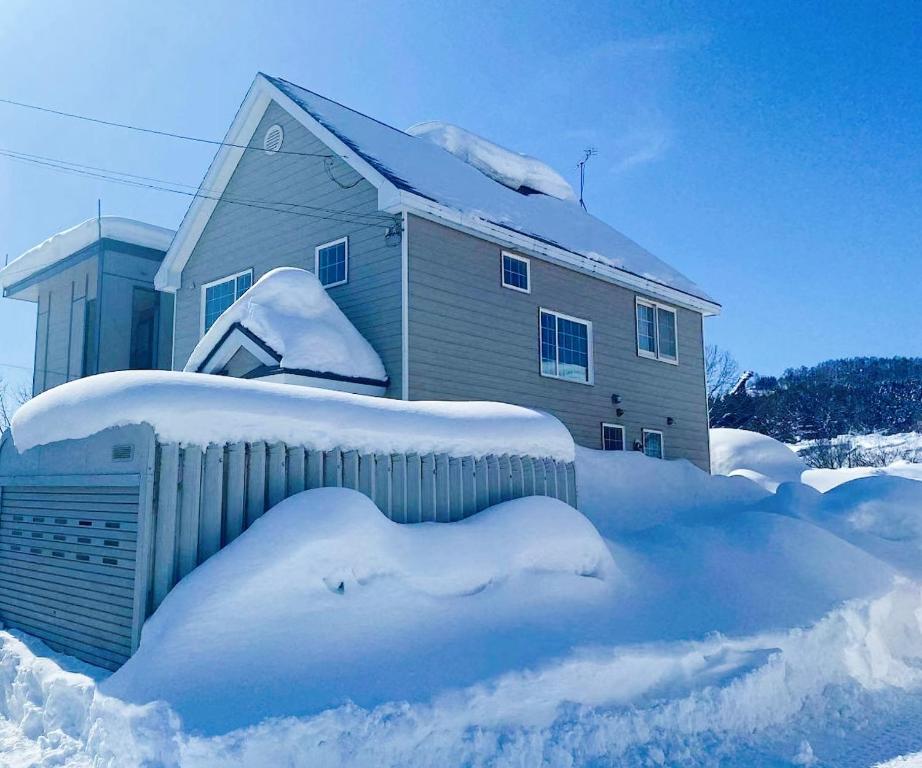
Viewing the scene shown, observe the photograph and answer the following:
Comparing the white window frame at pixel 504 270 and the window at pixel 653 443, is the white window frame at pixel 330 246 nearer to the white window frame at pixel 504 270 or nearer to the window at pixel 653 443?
the white window frame at pixel 504 270

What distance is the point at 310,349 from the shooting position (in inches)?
446

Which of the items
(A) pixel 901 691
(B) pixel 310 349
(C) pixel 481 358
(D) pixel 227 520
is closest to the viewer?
(D) pixel 227 520

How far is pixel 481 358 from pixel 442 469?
20.3 ft

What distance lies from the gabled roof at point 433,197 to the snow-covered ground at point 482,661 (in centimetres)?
695

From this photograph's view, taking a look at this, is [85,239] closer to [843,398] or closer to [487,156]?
[487,156]

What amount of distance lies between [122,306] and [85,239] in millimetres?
1852

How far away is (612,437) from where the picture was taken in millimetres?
16219

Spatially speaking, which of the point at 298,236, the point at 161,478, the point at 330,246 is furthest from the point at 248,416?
the point at 298,236

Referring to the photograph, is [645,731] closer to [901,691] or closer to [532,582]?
[532,582]

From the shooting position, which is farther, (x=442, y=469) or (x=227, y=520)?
(x=442, y=469)

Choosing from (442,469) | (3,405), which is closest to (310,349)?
(442,469)

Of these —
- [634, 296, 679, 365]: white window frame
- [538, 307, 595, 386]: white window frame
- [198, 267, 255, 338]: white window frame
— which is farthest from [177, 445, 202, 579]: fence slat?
[634, 296, 679, 365]: white window frame

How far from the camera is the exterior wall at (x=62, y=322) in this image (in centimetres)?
1872

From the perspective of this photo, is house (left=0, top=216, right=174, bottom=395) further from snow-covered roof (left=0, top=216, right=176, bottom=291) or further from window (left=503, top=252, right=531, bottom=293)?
window (left=503, top=252, right=531, bottom=293)
